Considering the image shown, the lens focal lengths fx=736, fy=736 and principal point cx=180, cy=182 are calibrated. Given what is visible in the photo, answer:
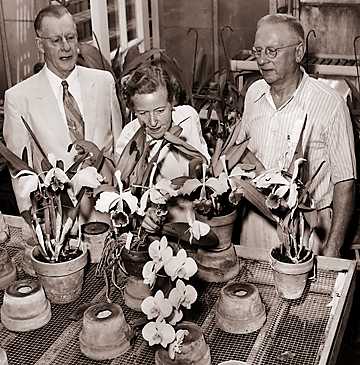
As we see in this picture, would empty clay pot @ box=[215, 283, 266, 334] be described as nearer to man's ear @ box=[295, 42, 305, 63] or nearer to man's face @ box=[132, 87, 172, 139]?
man's face @ box=[132, 87, 172, 139]

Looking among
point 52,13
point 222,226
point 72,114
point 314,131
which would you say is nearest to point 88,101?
point 72,114

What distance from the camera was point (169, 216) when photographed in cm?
260

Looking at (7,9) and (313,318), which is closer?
(313,318)

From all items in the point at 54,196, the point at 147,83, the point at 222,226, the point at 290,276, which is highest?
the point at 147,83

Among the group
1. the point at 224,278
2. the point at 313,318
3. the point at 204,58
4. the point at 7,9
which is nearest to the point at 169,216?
the point at 224,278

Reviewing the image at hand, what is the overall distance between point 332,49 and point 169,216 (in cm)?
308

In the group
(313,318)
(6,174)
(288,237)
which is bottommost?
(6,174)

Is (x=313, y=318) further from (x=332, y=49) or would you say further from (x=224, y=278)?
(x=332, y=49)

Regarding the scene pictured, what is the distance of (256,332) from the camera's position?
227 cm

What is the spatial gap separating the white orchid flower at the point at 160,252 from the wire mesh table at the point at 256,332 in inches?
14.1

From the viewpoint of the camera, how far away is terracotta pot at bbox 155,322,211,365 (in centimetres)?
205

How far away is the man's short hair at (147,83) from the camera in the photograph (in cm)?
280

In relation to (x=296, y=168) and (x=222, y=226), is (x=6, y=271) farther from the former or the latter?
(x=296, y=168)

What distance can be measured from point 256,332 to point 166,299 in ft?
1.47
